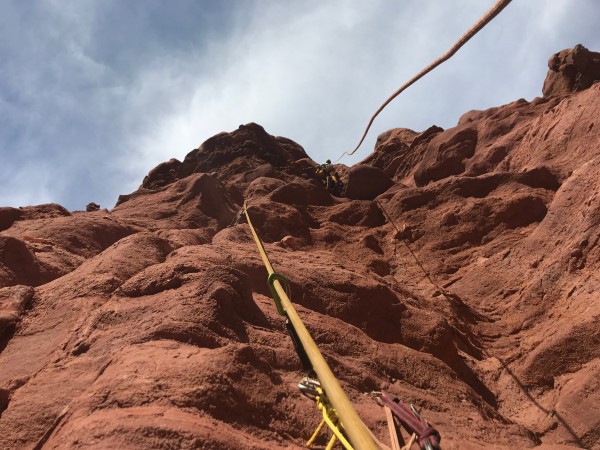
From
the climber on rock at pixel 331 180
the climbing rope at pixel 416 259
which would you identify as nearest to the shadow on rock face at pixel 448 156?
the climber on rock at pixel 331 180

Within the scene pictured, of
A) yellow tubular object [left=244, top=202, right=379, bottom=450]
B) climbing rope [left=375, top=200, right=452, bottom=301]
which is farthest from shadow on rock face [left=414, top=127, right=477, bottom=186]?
yellow tubular object [left=244, top=202, right=379, bottom=450]

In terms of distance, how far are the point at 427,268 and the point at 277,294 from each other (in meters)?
10.6

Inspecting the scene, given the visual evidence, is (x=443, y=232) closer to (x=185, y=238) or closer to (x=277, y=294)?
(x=185, y=238)

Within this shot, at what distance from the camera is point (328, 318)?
723 cm

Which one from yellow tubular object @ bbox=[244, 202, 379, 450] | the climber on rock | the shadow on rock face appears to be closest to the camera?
yellow tubular object @ bbox=[244, 202, 379, 450]

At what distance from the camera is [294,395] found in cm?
479

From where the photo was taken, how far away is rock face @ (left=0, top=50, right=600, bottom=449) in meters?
4.25

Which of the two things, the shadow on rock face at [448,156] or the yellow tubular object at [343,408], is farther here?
the shadow on rock face at [448,156]

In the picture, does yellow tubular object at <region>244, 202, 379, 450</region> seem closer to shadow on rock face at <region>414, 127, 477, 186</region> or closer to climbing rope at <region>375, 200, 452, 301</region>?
climbing rope at <region>375, 200, 452, 301</region>

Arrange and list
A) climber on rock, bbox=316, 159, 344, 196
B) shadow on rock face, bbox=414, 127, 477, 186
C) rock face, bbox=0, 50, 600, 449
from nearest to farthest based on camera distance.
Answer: rock face, bbox=0, 50, 600, 449
shadow on rock face, bbox=414, 127, 477, 186
climber on rock, bbox=316, 159, 344, 196

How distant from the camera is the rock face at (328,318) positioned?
425 cm

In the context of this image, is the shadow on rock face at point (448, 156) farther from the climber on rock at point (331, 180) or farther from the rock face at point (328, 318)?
the rock face at point (328, 318)

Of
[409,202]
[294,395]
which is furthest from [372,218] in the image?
[294,395]

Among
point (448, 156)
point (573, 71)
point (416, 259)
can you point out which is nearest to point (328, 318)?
point (416, 259)
